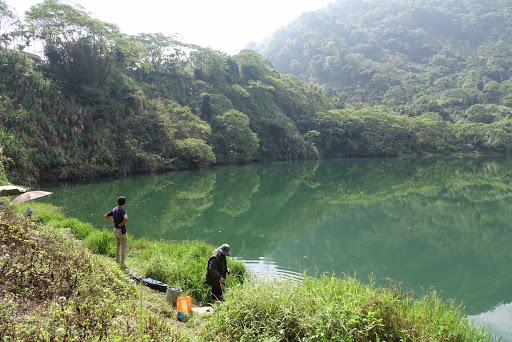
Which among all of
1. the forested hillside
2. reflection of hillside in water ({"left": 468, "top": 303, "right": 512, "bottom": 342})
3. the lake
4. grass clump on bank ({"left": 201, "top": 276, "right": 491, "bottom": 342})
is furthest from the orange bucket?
the forested hillside

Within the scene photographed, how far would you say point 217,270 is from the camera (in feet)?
16.5

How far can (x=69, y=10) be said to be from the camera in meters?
24.2

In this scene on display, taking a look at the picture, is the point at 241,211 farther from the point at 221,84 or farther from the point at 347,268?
the point at 221,84

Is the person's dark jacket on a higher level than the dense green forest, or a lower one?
lower

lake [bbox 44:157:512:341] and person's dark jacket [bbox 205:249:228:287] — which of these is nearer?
person's dark jacket [bbox 205:249:228:287]

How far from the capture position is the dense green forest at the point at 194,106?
20.8 m

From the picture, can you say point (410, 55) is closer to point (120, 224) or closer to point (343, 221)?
point (343, 221)

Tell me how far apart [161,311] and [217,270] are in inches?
38.7

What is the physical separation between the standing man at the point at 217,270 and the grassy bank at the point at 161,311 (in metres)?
0.72

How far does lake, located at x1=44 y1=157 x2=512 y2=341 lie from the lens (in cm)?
796

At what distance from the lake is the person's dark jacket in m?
2.00

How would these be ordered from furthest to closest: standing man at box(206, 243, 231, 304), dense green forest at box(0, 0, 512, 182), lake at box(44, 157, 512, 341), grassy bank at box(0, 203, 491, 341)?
dense green forest at box(0, 0, 512, 182) → lake at box(44, 157, 512, 341) → standing man at box(206, 243, 231, 304) → grassy bank at box(0, 203, 491, 341)

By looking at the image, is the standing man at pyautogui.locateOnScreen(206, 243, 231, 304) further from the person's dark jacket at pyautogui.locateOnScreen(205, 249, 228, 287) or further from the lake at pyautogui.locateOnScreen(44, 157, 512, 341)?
the lake at pyautogui.locateOnScreen(44, 157, 512, 341)

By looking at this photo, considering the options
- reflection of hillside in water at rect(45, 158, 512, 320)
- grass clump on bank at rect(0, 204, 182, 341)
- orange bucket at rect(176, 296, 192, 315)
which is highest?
grass clump on bank at rect(0, 204, 182, 341)
